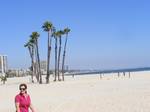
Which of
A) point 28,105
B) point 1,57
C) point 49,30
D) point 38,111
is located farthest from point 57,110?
point 1,57

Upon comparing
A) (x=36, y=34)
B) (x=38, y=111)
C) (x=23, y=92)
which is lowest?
(x=38, y=111)

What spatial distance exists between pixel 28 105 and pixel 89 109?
8.57 metres

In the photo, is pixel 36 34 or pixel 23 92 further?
pixel 36 34

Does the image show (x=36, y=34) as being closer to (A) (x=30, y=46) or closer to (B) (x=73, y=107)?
(A) (x=30, y=46)

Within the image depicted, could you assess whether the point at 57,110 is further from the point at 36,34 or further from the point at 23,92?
Answer: the point at 36,34

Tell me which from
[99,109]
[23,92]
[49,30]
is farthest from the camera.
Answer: [49,30]

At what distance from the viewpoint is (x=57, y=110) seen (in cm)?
1853

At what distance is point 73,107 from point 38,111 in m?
1.57

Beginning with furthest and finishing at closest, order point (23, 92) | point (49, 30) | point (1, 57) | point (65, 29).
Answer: point (1, 57) → point (65, 29) → point (49, 30) → point (23, 92)

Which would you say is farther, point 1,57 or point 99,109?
point 1,57

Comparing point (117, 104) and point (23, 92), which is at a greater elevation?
point (23, 92)

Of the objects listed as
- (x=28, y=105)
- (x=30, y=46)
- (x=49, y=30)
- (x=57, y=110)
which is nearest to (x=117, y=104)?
(x=57, y=110)

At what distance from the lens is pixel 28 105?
952 cm

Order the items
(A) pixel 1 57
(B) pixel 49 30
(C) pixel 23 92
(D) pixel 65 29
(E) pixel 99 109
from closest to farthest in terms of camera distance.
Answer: (C) pixel 23 92
(E) pixel 99 109
(B) pixel 49 30
(D) pixel 65 29
(A) pixel 1 57
